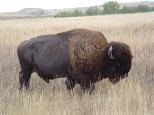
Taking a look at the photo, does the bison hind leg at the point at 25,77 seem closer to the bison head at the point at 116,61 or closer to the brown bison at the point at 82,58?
the brown bison at the point at 82,58

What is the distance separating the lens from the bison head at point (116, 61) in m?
7.59

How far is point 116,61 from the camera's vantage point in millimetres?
7758

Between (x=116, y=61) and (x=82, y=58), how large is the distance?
24.8 inches

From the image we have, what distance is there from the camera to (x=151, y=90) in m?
7.45

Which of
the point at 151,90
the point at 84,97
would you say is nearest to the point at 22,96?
the point at 84,97

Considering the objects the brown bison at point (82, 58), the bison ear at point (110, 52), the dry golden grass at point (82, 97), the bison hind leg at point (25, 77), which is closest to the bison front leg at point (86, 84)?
the brown bison at point (82, 58)

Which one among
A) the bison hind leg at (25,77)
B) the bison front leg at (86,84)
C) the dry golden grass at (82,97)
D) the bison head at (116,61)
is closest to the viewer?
the dry golden grass at (82,97)

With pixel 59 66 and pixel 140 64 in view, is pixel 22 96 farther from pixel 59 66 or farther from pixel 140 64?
pixel 140 64

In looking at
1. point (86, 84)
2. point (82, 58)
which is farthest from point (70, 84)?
point (82, 58)

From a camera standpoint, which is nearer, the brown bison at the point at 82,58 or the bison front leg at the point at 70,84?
the brown bison at the point at 82,58

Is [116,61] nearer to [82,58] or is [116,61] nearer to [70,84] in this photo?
[82,58]

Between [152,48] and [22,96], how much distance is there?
633 centimetres

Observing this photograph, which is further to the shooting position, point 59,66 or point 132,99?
point 59,66

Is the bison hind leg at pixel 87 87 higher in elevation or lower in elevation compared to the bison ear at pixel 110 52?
lower
